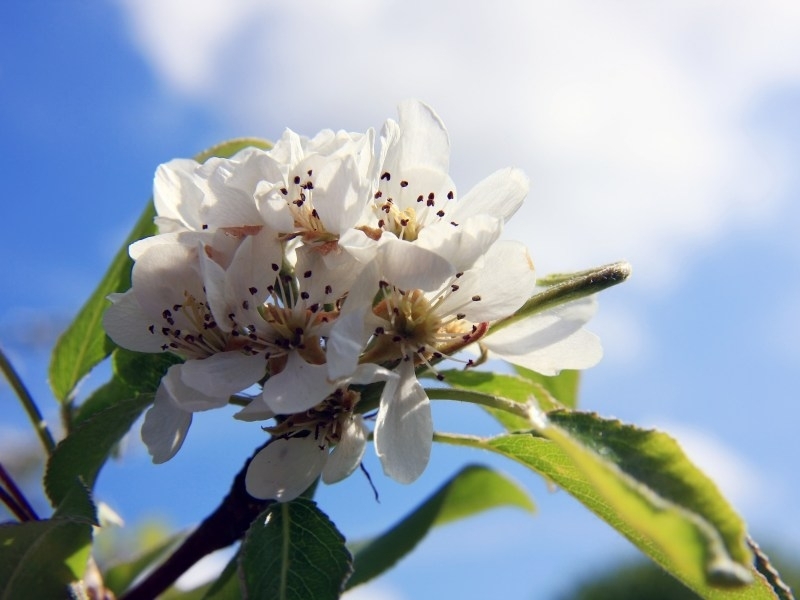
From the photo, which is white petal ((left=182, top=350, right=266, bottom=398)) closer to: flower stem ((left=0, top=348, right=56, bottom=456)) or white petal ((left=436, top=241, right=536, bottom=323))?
white petal ((left=436, top=241, right=536, bottom=323))

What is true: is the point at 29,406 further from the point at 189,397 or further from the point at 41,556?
the point at 189,397

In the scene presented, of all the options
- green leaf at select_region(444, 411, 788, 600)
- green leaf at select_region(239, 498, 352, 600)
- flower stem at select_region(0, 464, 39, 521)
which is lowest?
green leaf at select_region(444, 411, 788, 600)

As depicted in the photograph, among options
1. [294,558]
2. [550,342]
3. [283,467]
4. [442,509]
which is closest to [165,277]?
[283,467]

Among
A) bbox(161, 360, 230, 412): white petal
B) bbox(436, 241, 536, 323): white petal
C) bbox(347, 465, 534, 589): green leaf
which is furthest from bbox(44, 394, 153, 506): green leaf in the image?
bbox(347, 465, 534, 589): green leaf

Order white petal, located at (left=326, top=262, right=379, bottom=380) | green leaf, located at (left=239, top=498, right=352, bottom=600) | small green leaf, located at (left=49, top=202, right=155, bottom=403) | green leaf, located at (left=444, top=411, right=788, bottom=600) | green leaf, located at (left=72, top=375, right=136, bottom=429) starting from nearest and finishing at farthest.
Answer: green leaf, located at (left=444, top=411, right=788, bottom=600)
white petal, located at (left=326, top=262, right=379, bottom=380)
green leaf, located at (left=239, top=498, right=352, bottom=600)
green leaf, located at (left=72, top=375, right=136, bottom=429)
small green leaf, located at (left=49, top=202, right=155, bottom=403)

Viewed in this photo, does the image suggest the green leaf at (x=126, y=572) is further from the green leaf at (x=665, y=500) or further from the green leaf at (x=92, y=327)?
the green leaf at (x=665, y=500)

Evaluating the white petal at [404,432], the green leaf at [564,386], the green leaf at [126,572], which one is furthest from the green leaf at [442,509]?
the white petal at [404,432]

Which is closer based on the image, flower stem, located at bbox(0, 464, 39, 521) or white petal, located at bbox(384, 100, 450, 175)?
white petal, located at bbox(384, 100, 450, 175)
